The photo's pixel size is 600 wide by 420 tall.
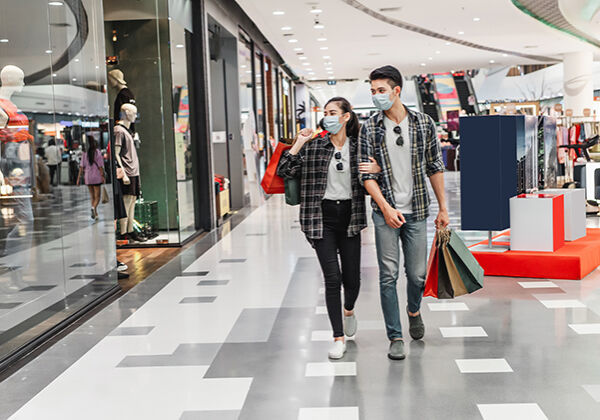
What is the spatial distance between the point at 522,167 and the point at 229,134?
23.0 ft

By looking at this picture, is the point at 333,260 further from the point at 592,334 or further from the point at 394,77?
the point at 592,334

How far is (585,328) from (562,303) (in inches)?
24.2

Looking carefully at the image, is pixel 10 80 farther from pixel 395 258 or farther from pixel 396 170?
pixel 395 258

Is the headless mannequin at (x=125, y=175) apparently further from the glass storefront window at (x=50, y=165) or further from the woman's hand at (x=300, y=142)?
the woman's hand at (x=300, y=142)

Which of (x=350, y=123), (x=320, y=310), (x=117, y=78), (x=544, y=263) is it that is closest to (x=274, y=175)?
(x=350, y=123)

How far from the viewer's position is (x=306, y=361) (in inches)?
136

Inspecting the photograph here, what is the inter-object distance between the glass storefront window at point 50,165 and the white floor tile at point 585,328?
3043 mm

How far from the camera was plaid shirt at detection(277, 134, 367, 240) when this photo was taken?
343 centimetres

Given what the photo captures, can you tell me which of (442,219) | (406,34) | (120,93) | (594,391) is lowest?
(594,391)

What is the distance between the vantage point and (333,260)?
3.46 m

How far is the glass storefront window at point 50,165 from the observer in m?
3.78

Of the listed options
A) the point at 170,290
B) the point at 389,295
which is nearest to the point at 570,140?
the point at 170,290

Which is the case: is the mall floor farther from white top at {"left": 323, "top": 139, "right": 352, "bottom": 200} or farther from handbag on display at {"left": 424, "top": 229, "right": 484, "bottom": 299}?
white top at {"left": 323, "top": 139, "right": 352, "bottom": 200}

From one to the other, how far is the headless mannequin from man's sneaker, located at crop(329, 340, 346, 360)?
4.04 metres
